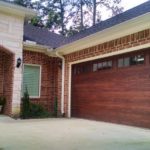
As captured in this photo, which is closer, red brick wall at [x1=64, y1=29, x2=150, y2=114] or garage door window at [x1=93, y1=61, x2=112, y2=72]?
red brick wall at [x1=64, y1=29, x2=150, y2=114]

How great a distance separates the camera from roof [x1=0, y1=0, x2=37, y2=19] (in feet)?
33.0

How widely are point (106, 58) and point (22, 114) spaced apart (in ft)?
12.3

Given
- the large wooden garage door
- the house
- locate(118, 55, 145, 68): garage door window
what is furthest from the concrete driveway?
locate(118, 55, 145, 68): garage door window

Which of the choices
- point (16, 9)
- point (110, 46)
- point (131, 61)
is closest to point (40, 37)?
point (16, 9)

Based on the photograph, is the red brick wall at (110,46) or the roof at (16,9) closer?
the red brick wall at (110,46)

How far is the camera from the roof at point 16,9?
33.0 ft

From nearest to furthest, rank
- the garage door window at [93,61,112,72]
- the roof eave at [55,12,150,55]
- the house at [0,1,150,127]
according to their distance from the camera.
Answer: the roof eave at [55,12,150,55]
the house at [0,1,150,127]
the garage door window at [93,61,112,72]

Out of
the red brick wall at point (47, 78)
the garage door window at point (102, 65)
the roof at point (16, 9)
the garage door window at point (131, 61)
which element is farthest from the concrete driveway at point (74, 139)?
the roof at point (16, 9)

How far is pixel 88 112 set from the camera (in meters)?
10.4

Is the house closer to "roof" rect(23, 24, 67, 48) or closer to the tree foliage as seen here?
"roof" rect(23, 24, 67, 48)

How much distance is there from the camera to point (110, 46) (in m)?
9.10

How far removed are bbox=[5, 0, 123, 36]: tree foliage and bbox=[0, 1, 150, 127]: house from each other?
10.6 meters

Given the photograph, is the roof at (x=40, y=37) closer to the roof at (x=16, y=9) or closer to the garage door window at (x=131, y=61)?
the roof at (x=16, y=9)

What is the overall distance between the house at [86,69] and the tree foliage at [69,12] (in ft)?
34.8
